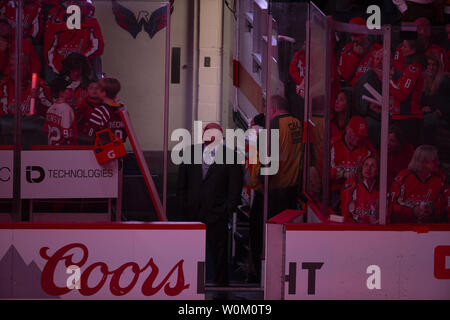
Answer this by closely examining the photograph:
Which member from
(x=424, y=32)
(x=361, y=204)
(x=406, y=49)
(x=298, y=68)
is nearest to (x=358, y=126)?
(x=361, y=204)

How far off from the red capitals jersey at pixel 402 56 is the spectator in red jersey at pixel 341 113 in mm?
418

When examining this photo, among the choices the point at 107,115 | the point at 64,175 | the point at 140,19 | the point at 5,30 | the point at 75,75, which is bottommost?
the point at 64,175

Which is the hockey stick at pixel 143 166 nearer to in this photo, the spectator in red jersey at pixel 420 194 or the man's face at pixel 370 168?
the man's face at pixel 370 168

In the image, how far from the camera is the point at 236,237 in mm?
7641

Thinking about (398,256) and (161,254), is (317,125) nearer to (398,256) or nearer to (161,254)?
(398,256)

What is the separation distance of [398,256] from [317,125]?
1385 millimetres

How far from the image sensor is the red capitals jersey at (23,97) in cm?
600

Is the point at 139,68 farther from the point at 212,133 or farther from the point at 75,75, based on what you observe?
the point at 212,133

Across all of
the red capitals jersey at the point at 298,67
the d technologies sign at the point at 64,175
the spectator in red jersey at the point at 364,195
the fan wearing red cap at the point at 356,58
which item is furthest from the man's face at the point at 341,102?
the d technologies sign at the point at 64,175

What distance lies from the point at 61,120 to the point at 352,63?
234cm

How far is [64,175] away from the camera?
20.2 feet

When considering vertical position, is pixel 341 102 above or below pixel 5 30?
below

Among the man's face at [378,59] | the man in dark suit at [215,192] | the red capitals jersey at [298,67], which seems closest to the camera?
the man's face at [378,59]
